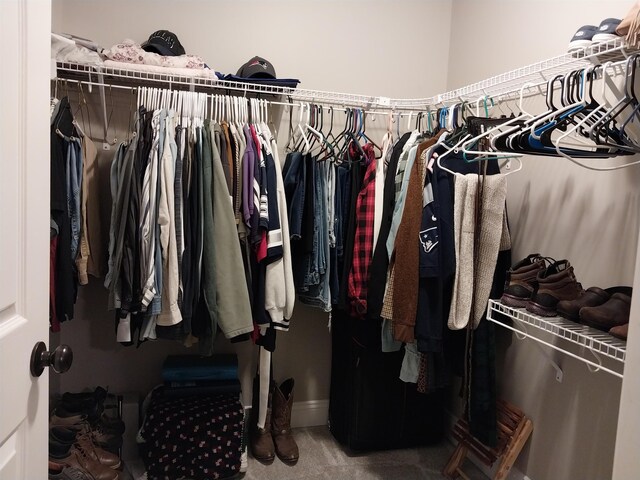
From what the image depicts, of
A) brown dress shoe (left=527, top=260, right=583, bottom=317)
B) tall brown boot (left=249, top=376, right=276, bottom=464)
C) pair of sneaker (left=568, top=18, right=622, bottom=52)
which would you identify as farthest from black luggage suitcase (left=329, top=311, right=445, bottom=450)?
pair of sneaker (left=568, top=18, right=622, bottom=52)

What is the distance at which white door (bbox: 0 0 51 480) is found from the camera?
2.48 feet

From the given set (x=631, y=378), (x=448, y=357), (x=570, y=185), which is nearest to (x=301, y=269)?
(x=448, y=357)

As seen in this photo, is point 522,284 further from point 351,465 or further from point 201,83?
point 201,83

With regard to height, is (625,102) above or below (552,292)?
above

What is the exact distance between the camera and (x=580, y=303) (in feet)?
4.42

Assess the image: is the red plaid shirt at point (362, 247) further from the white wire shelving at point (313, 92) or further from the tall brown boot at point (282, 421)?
the tall brown boot at point (282, 421)

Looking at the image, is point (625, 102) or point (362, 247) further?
point (362, 247)

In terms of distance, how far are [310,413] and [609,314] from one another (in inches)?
69.1

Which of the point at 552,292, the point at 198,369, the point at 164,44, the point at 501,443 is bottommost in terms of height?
Answer: the point at 501,443

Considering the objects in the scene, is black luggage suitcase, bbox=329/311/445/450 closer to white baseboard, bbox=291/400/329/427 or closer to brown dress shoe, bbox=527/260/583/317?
white baseboard, bbox=291/400/329/427

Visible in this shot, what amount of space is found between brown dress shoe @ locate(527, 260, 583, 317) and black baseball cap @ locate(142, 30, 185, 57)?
5.89 ft

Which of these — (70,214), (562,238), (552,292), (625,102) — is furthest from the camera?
(562,238)

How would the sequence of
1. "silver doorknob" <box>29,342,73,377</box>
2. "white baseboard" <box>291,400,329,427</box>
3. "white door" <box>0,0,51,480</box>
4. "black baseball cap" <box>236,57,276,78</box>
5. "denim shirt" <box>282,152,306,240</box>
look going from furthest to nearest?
"white baseboard" <box>291,400,329,427</box> → "black baseball cap" <box>236,57,276,78</box> → "denim shirt" <box>282,152,306,240</box> → "silver doorknob" <box>29,342,73,377</box> → "white door" <box>0,0,51,480</box>

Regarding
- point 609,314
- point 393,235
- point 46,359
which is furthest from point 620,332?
point 46,359
